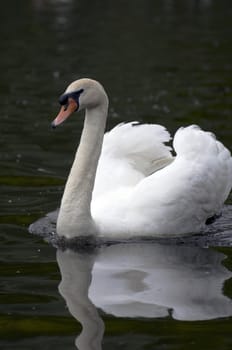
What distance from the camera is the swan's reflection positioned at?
22.0ft

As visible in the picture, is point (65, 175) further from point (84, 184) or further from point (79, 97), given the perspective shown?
point (79, 97)

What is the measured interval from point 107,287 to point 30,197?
288 centimetres

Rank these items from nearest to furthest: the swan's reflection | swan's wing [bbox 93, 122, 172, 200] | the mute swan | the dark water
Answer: the dark water
the swan's reflection
the mute swan
swan's wing [bbox 93, 122, 172, 200]

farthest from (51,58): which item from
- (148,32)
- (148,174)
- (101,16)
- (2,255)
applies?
(2,255)

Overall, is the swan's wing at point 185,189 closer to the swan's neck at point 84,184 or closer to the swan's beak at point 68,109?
the swan's neck at point 84,184

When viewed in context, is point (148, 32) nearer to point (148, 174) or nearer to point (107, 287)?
point (148, 174)

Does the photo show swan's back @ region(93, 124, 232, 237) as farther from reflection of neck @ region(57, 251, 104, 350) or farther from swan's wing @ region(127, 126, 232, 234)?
reflection of neck @ region(57, 251, 104, 350)

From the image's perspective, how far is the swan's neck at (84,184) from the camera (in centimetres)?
834

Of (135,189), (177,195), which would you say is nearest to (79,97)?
(135,189)

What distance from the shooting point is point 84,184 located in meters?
8.47

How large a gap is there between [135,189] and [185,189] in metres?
0.41

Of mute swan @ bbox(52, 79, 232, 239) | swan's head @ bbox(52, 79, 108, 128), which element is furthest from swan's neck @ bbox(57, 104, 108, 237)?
swan's head @ bbox(52, 79, 108, 128)

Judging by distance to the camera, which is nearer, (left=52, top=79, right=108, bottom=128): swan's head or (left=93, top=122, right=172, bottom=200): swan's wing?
(left=52, top=79, right=108, bottom=128): swan's head

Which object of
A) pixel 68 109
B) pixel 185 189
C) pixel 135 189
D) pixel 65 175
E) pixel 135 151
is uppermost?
pixel 68 109
